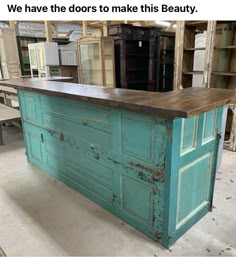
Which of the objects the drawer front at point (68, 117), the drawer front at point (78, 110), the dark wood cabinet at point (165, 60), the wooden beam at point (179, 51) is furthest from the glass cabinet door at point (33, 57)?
the drawer front at point (78, 110)

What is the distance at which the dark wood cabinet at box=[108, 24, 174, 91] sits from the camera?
14.9 ft

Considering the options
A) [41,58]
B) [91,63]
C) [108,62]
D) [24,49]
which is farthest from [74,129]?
[24,49]

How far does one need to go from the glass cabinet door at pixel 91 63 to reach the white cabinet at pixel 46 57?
779mm

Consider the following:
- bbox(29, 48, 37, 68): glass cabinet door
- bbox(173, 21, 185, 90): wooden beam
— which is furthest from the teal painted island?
bbox(29, 48, 37, 68): glass cabinet door

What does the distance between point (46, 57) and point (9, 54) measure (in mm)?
2229

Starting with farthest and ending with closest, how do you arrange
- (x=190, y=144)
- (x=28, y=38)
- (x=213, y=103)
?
1. (x=28, y=38)
2. (x=190, y=144)
3. (x=213, y=103)

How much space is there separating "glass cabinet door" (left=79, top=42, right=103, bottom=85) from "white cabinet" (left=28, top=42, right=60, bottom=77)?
2.55ft

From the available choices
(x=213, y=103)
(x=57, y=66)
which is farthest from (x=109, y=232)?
(x=57, y=66)

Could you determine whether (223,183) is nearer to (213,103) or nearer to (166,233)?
(166,233)

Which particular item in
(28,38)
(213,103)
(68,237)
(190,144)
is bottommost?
(68,237)

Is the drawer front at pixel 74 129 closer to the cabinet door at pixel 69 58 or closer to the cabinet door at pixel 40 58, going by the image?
the cabinet door at pixel 40 58

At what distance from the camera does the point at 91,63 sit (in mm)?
5348

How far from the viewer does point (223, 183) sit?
2.46m

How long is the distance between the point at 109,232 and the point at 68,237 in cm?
32
